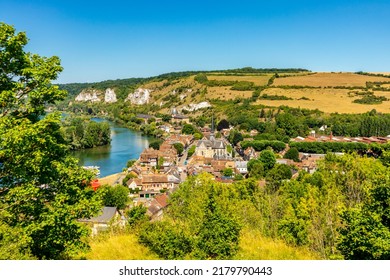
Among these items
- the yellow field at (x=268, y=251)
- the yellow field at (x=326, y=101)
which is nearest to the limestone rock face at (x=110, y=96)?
the yellow field at (x=326, y=101)

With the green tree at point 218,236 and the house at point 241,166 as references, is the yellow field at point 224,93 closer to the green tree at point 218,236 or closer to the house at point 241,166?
the house at point 241,166

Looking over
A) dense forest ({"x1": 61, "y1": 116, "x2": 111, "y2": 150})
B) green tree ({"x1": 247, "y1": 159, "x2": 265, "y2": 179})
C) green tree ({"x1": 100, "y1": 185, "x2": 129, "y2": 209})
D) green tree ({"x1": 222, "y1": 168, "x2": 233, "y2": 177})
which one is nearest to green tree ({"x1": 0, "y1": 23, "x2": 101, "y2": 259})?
green tree ({"x1": 100, "y1": 185, "x2": 129, "y2": 209})

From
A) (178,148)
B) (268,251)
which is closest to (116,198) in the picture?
(268,251)

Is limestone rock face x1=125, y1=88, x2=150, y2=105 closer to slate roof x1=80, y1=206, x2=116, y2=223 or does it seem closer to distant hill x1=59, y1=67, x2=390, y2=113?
distant hill x1=59, y1=67, x2=390, y2=113

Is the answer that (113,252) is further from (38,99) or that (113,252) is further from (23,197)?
(38,99)

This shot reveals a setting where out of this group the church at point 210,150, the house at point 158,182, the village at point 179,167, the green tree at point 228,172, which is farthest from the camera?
the church at point 210,150

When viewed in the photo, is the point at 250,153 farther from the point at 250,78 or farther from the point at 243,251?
the point at 250,78

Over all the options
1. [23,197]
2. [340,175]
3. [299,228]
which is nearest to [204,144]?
[340,175]
